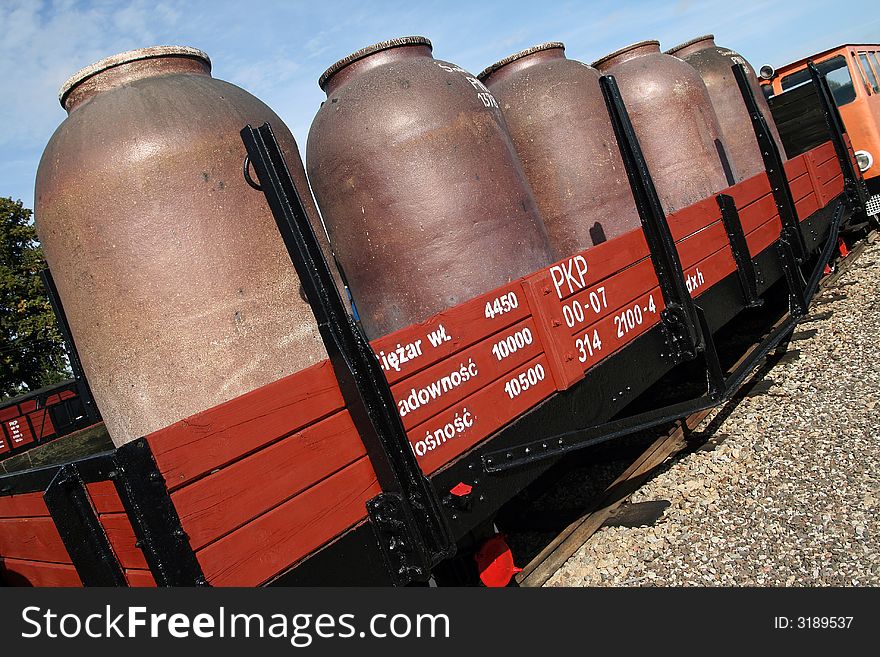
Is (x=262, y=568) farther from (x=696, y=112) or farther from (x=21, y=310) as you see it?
(x=21, y=310)

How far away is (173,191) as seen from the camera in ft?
12.1

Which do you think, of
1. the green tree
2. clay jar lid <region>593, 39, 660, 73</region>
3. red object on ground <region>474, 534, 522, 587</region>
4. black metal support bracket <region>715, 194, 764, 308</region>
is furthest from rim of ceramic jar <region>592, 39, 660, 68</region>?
the green tree

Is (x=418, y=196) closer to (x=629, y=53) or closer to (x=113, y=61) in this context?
(x=113, y=61)

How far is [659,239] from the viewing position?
446cm

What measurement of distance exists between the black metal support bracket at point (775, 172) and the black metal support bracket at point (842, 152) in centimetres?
299

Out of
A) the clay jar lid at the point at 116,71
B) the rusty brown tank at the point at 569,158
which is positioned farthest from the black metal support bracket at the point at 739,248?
the clay jar lid at the point at 116,71

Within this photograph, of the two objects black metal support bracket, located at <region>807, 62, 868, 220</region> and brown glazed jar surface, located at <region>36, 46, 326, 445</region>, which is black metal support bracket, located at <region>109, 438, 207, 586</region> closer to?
brown glazed jar surface, located at <region>36, 46, 326, 445</region>

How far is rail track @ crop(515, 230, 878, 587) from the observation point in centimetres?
398

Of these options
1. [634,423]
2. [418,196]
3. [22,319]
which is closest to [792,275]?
[634,423]

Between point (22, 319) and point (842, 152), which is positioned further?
point (22, 319)

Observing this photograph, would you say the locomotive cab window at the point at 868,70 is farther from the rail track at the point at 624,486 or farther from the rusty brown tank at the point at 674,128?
the rail track at the point at 624,486

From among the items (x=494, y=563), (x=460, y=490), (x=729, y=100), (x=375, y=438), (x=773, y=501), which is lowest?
(x=773, y=501)

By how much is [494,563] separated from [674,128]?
5.46 m
